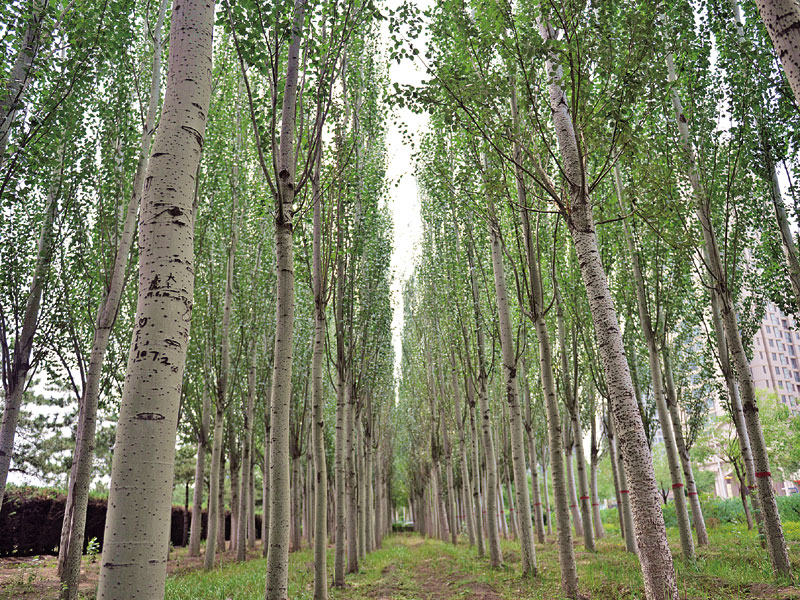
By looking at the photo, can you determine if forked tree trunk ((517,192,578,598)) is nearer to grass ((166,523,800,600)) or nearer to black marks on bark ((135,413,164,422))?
grass ((166,523,800,600))

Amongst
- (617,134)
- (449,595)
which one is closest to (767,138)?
(617,134)

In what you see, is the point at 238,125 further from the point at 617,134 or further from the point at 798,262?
the point at 798,262

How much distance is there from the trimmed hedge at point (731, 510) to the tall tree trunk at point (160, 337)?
61.6ft

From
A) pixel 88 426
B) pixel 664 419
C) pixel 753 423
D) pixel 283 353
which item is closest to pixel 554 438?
pixel 753 423

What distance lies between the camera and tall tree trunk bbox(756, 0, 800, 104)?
262 cm

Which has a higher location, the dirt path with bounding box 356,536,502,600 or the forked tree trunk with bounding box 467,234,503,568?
the forked tree trunk with bounding box 467,234,503,568

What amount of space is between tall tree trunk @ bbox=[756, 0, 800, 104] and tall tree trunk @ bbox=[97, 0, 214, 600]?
3.22 metres

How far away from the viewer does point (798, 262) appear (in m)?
7.65

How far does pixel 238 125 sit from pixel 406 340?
16106mm

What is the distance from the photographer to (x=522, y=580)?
8.62 meters

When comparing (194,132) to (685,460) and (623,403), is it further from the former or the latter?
(685,460)

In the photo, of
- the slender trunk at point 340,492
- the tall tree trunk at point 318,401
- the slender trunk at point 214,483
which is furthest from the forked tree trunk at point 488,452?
the slender trunk at point 214,483

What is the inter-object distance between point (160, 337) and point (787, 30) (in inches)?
146

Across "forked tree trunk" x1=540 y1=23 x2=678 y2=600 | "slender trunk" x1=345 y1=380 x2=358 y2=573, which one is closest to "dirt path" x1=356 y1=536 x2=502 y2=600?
"slender trunk" x1=345 y1=380 x2=358 y2=573
